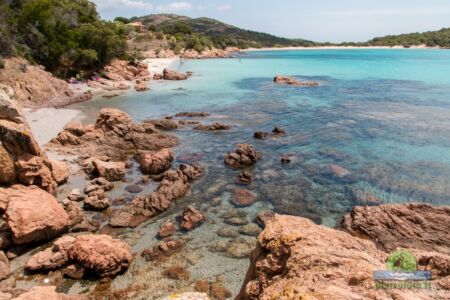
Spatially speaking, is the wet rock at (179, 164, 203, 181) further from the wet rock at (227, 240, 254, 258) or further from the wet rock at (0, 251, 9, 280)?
the wet rock at (0, 251, 9, 280)

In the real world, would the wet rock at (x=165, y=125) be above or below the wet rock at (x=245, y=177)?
above

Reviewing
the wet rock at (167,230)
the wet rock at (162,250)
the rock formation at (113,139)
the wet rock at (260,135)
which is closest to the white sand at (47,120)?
the rock formation at (113,139)

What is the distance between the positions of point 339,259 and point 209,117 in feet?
90.3

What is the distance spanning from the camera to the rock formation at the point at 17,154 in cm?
1305

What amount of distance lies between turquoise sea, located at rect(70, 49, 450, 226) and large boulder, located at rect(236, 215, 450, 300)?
8.47 meters

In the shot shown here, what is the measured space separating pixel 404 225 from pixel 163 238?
9033 mm

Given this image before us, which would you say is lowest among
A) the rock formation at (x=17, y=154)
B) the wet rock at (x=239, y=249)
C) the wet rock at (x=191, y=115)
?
the wet rock at (x=239, y=249)

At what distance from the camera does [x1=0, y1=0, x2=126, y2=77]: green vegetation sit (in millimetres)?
38312

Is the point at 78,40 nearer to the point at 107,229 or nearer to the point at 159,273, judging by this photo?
the point at 107,229

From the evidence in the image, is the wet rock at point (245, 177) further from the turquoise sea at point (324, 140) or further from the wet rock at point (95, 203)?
the wet rock at point (95, 203)


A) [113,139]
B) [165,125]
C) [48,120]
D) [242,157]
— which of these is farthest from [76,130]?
[242,157]

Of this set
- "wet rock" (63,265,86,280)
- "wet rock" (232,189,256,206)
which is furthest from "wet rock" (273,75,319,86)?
"wet rock" (63,265,86,280)

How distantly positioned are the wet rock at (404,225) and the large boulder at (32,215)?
11.0 meters

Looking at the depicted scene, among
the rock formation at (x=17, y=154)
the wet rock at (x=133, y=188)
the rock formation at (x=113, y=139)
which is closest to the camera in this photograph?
the rock formation at (x=17, y=154)
